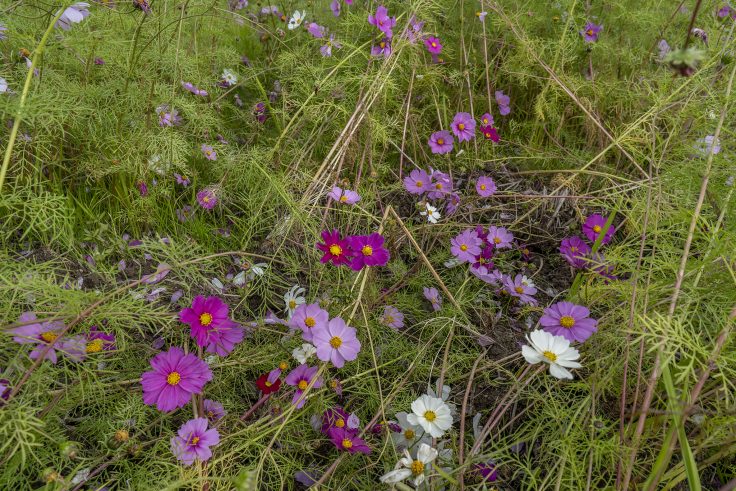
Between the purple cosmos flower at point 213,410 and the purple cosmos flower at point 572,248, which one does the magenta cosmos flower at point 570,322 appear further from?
the purple cosmos flower at point 213,410

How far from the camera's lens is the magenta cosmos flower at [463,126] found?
69.0 inches

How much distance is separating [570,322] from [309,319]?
1.68 feet

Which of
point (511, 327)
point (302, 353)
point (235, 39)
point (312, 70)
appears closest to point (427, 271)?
point (511, 327)

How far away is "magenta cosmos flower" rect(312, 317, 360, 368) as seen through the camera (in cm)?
101

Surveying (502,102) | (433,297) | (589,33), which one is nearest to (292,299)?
(433,297)

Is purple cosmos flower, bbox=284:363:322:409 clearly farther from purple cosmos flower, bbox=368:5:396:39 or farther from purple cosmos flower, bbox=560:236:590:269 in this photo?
purple cosmos flower, bbox=368:5:396:39

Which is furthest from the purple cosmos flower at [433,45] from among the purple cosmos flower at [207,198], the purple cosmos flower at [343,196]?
the purple cosmos flower at [207,198]

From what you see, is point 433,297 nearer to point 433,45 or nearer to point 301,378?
point 301,378

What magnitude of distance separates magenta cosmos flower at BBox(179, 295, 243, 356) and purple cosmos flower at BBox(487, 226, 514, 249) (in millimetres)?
730

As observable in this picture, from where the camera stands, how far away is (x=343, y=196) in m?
1.40

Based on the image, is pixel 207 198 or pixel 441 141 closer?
pixel 207 198

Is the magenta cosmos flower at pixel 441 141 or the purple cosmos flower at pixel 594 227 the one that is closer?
the purple cosmos flower at pixel 594 227

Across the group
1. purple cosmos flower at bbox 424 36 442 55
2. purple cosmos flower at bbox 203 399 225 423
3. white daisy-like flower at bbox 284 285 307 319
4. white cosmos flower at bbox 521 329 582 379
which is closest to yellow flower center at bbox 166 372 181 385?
purple cosmos flower at bbox 203 399 225 423

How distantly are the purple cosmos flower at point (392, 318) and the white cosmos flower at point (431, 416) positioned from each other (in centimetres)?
26
